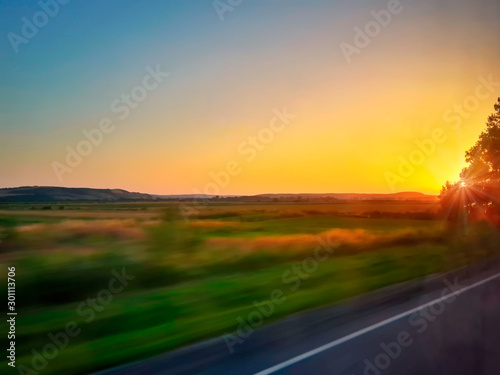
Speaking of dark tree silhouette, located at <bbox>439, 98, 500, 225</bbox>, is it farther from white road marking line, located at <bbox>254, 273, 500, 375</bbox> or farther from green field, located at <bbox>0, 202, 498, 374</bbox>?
white road marking line, located at <bbox>254, 273, 500, 375</bbox>

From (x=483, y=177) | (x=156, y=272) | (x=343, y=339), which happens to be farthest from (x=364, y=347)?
(x=483, y=177)

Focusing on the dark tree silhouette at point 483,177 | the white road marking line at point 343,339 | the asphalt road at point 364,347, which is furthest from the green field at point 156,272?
the dark tree silhouette at point 483,177

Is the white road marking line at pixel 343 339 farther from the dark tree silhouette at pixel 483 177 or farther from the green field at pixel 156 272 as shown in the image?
the dark tree silhouette at pixel 483 177

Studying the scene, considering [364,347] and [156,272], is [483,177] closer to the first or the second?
[156,272]

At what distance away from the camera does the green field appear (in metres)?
7.46

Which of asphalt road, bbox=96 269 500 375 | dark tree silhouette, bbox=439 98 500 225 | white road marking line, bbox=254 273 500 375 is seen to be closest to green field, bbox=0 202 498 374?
asphalt road, bbox=96 269 500 375

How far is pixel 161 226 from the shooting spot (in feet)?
44.0

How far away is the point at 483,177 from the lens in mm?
40469

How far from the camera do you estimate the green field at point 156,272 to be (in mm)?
7457

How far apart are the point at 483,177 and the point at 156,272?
37012 mm

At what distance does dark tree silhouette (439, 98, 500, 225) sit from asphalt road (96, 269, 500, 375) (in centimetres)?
3154

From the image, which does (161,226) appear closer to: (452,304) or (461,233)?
(452,304)

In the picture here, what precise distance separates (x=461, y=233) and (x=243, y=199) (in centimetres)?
1311

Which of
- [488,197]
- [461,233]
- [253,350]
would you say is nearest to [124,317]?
[253,350]
